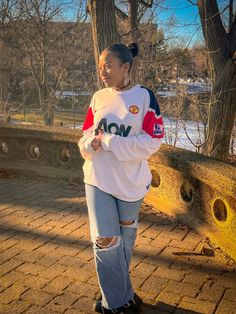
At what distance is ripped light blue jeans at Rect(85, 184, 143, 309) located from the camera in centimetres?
257

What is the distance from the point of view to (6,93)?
28.0 meters

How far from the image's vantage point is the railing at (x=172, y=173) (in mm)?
3654

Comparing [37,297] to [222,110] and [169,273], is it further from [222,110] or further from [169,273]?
[222,110]

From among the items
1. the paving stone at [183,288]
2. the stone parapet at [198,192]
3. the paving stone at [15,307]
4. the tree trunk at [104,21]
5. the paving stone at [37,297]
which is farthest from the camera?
the tree trunk at [104,21]

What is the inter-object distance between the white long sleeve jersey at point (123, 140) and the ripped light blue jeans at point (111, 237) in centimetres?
7

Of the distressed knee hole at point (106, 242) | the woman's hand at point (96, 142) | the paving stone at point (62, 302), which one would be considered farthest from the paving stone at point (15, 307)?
the woman's hand at point (96, 142)

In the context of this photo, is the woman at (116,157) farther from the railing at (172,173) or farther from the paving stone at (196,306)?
the railing at (172,173)

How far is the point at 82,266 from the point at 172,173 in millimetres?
1687

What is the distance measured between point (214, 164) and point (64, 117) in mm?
32811

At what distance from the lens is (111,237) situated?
8.45 feet

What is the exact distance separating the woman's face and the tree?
504cm

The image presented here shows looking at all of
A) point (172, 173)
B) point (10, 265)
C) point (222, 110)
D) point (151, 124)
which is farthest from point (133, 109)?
point (222, 110)

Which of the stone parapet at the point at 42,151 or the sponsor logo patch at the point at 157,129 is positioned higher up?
the sponsor logo patch at the point at 157,129

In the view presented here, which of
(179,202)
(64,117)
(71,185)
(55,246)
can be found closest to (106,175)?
(55,246)
